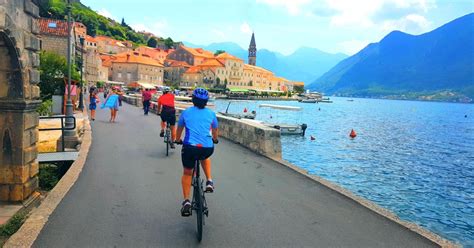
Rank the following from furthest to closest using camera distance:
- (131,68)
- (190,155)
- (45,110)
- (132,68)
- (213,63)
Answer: (213,63), (131,68), (132,68), (45,110), (190,155)

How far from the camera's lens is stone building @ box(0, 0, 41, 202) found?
22.5 ft

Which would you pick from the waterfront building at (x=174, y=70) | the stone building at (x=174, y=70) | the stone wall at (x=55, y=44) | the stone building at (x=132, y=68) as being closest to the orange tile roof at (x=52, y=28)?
the stone wall at (x=55, y=44)

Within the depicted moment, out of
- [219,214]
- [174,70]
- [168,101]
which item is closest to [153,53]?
[174,70]

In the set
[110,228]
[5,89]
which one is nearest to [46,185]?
[5,89]

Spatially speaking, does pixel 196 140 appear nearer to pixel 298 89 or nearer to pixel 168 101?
pixel 168 101

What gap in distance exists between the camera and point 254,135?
42.7 ft

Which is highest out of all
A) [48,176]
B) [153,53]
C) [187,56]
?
[153,53]

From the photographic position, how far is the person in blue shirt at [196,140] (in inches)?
213

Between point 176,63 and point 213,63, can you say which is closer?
point 213,63

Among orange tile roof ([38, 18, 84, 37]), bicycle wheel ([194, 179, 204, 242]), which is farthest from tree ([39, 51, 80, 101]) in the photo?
orange tile roof ([38, 18, 84, 37])

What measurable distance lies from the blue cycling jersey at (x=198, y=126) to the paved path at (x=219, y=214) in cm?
122

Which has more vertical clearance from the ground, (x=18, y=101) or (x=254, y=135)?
(x=18, y=101)

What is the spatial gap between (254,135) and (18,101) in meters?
7.59

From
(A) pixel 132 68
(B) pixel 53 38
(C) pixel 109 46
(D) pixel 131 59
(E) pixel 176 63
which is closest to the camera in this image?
(B) pixel 53 38
